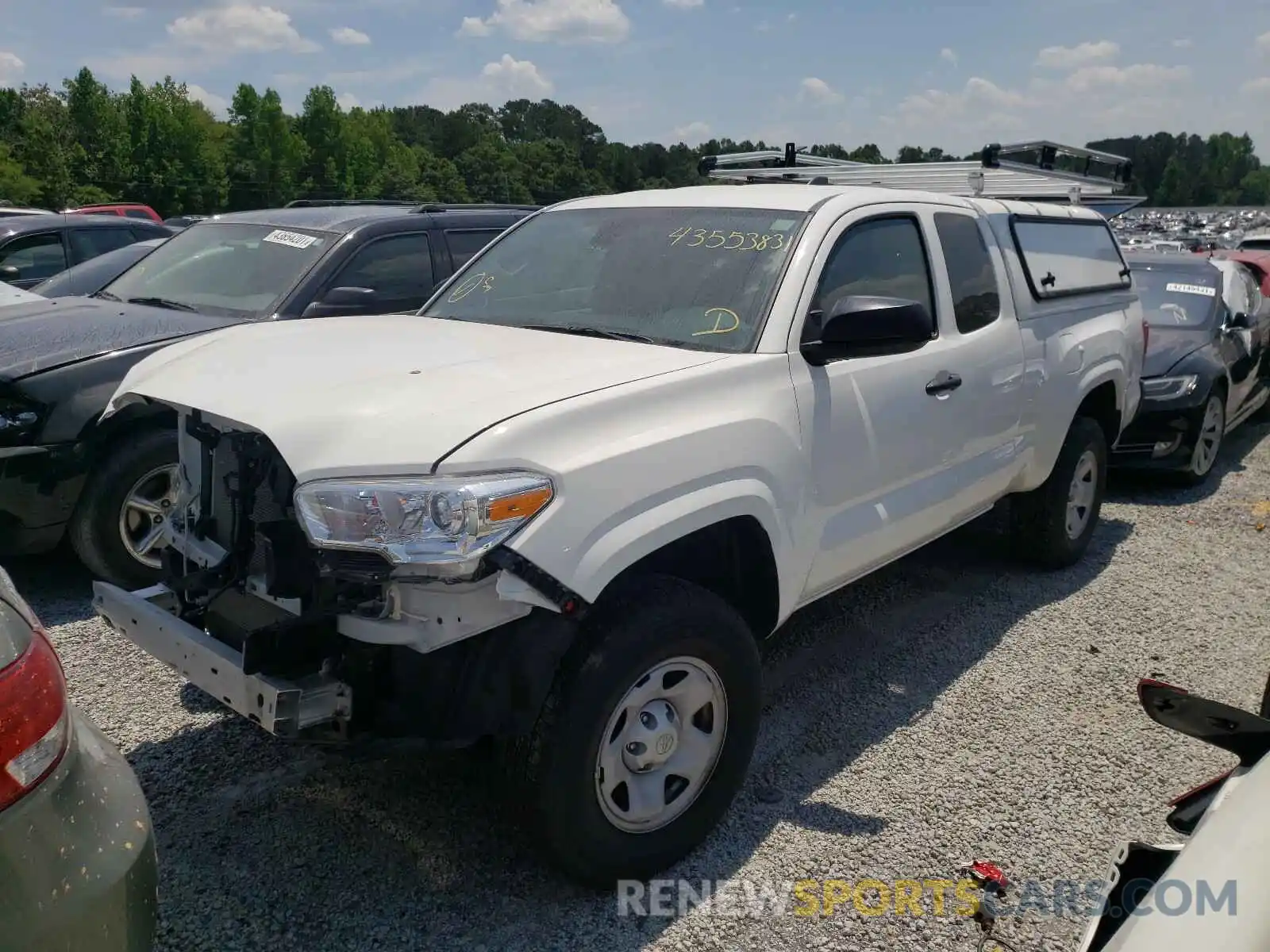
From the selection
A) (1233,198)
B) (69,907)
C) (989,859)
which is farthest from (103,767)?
(1233,198)

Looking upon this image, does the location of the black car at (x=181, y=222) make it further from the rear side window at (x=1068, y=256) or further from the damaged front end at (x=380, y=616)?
the damaged front end at (x=380, y=616)

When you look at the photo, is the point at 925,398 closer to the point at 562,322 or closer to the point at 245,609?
the point at 562,322

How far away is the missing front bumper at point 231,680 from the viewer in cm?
241

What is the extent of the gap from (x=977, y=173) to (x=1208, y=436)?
10.7 feet

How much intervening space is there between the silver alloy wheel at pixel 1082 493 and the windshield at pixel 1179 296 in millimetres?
3201

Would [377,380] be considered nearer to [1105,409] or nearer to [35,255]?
[1105,409]

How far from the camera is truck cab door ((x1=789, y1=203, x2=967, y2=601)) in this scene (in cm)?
331

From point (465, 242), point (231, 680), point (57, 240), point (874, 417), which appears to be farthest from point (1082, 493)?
point (57, 240)

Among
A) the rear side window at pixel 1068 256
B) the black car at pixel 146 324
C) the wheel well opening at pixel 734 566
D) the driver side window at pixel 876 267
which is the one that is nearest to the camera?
the wheel well opening at pixel 734 566

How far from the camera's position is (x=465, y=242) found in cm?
621

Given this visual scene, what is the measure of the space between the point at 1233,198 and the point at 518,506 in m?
80.8

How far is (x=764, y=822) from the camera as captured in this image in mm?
3191

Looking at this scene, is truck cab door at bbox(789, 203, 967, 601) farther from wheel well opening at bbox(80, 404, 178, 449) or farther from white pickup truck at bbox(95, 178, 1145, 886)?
wheel well opening at bbox(80, 404, 178, 449)

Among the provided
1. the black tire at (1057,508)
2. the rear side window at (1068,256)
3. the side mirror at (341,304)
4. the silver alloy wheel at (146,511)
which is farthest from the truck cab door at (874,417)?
the silver alloy wheel at (146,511)
